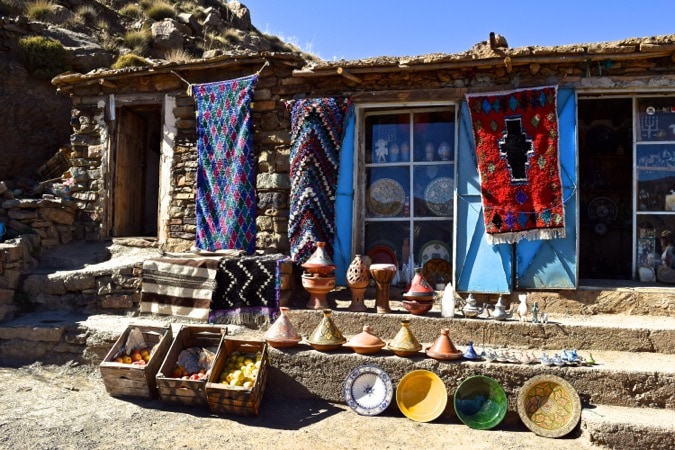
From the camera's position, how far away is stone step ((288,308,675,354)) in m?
4.67

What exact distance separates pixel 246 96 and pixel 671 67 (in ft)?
15.7

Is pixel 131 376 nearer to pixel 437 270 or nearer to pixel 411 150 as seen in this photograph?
pixel 437 270

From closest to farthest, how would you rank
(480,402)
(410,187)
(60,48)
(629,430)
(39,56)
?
(629,430)
(480,402)
(410,187)
(39,56)
(60,48)

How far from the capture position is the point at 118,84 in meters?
7.38

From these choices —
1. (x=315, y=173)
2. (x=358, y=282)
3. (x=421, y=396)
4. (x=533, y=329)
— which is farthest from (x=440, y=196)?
(x=421, y=396)

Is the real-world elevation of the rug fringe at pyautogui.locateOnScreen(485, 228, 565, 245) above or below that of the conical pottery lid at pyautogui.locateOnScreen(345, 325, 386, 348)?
above

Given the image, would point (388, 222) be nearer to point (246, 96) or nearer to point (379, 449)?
point (246, 96)

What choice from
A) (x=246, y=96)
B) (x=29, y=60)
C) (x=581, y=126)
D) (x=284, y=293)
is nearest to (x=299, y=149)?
(x=246, y=96)

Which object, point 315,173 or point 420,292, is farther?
point 315,173

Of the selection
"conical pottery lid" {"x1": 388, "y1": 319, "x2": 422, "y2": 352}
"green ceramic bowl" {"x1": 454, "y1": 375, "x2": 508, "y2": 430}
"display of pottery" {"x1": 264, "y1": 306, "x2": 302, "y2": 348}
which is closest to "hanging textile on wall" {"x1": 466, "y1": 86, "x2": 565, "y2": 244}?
"conical pottery lid" {"x1": 388, "y1": 319, "x2": 422, "y2": 352}

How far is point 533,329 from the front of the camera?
15.9ft

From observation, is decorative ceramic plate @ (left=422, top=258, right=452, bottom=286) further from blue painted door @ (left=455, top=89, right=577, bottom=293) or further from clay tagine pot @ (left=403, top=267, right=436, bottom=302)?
clay tagine pot @ (left=403, top=267, right=436, bottom=302)

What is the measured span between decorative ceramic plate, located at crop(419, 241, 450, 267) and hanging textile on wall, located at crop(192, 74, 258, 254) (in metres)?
2.08

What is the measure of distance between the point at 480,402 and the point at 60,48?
11734 millimetres
